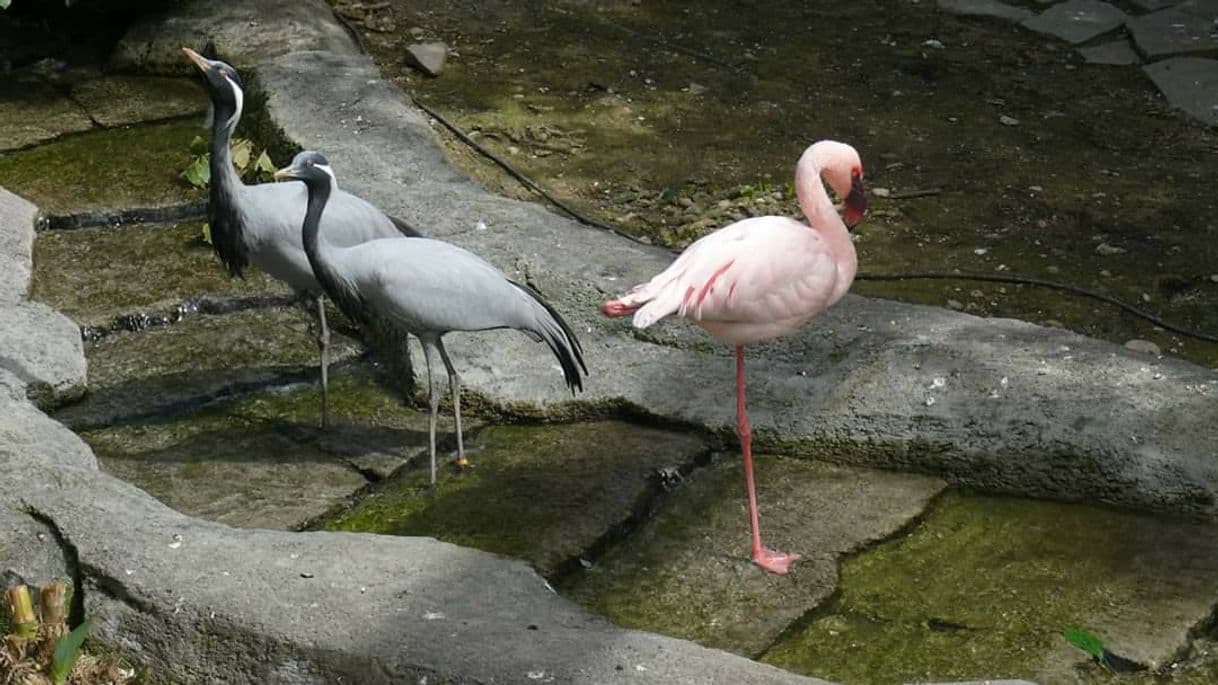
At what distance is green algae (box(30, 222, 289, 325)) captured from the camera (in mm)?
5328

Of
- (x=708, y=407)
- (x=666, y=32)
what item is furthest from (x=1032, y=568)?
(x=666, y=32)

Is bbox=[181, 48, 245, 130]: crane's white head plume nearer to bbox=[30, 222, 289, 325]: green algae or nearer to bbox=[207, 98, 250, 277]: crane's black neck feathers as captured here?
bbox=[207, 98, 250, 277]: crane's black neck feathers

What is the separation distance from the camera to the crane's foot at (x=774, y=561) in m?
3.94

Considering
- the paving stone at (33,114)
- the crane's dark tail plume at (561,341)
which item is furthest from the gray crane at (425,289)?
the paving stone at (33,114)

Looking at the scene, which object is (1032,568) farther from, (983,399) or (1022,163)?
(1022,163)

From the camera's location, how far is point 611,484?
4277 mm

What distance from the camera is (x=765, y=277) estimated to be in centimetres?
402

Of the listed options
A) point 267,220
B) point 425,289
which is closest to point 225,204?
point 267,220

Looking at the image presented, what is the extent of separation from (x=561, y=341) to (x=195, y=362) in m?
1.24

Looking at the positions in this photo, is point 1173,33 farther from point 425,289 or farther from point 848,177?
point 425,289

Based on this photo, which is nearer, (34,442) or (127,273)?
(34,442)

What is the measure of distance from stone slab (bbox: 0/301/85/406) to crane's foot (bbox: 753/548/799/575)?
200 centimetres

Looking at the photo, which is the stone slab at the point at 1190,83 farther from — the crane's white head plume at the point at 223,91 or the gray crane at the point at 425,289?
the crane's white head plume at the point at 223,91

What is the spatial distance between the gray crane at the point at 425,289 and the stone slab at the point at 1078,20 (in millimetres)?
4583
